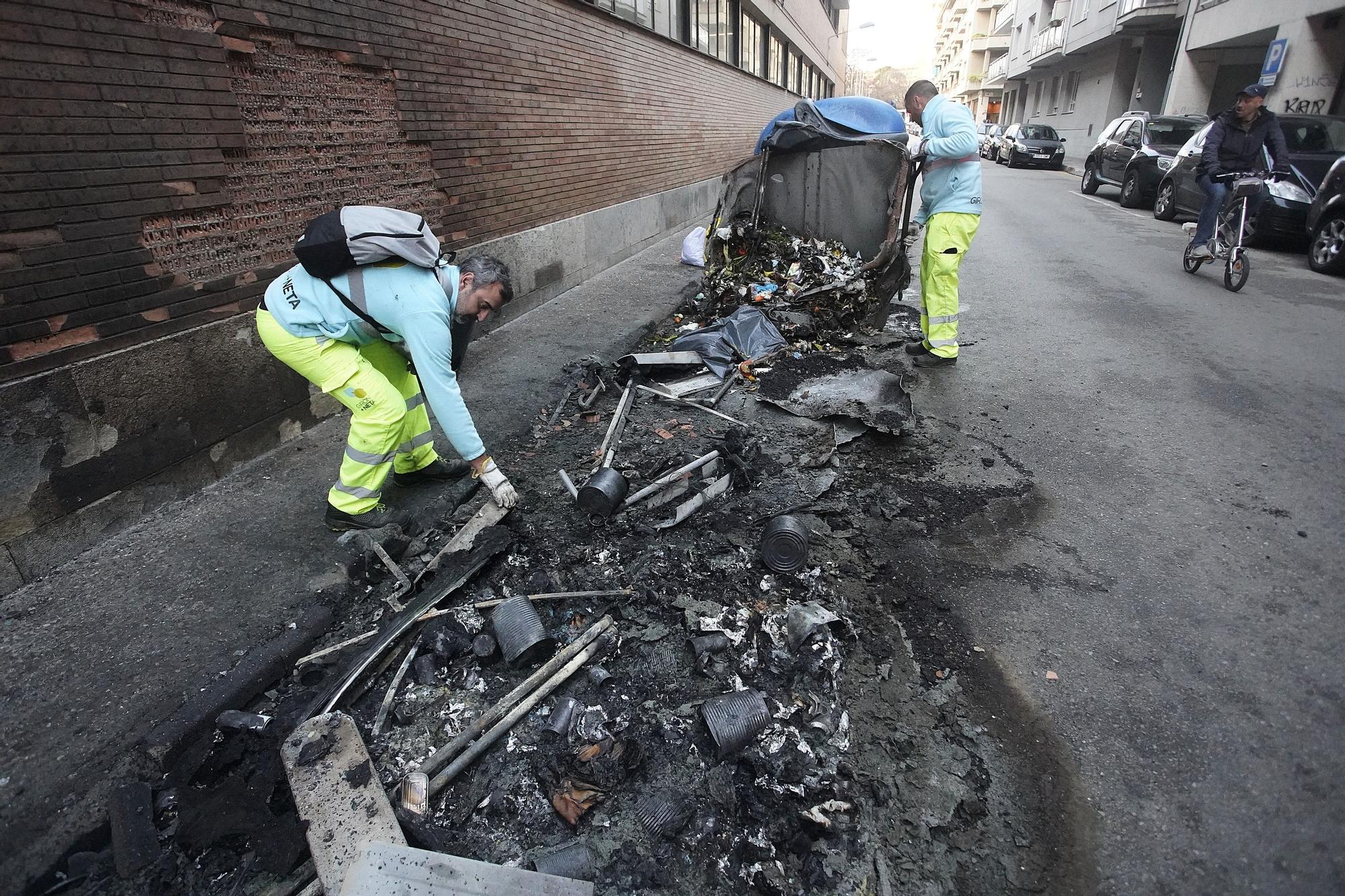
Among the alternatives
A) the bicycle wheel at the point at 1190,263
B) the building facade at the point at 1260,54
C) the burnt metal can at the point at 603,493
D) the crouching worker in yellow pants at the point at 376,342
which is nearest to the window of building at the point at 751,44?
the building facade at the point at 1260,54

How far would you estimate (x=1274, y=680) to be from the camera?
2535 millimetres

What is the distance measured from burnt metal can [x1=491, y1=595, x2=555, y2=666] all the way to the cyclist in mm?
9554

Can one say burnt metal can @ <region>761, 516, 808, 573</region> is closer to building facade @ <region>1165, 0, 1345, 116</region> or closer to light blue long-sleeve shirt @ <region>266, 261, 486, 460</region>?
light blue long-sleeve shirt @ <region>266, 261, 486, 460</region>

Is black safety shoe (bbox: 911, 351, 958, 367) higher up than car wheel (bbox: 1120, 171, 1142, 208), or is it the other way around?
car wheel (bbox: 1120, 171, 1142, 208)

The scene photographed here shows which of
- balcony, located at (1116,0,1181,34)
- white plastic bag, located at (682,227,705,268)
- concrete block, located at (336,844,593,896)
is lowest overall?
concrete block, located at (336,844,593,896)

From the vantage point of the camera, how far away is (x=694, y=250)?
33.1 feet

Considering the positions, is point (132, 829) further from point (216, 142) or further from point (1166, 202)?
point (1166, 202)

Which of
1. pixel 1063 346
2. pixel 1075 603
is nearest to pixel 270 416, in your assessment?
pixel 1075 603

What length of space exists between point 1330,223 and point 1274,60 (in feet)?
37.4

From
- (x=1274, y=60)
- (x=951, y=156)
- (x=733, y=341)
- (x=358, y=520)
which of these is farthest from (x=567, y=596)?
(x=1274, y=60)

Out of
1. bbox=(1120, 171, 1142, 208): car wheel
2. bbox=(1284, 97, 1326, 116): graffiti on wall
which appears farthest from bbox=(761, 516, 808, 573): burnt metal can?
bbox=(1284, 97, 1326, 116): graffiti on wall

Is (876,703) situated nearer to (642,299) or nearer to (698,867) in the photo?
(698,867)

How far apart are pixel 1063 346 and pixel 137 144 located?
693 cm

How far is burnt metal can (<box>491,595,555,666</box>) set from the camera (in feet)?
8.72
